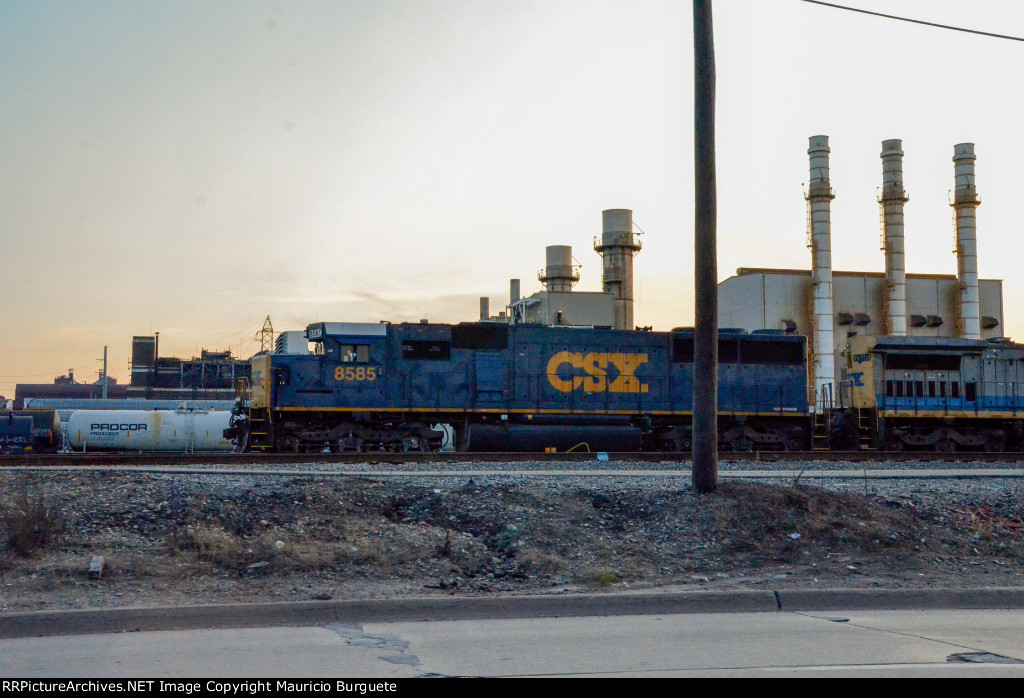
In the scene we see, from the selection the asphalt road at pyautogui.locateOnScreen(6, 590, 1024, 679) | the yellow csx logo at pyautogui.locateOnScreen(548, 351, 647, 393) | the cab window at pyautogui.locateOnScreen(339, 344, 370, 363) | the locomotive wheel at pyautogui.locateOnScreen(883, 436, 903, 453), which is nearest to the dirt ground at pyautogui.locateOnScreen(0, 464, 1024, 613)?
the asphalt road at pyautogui.locateOnScreen(6, 590, 1024, 679)

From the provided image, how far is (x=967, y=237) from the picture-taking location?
52.6m

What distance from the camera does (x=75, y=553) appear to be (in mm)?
8734

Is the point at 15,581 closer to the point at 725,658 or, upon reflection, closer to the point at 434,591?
the point at 434,591

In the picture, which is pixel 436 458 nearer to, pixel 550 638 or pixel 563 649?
pixel 550 638

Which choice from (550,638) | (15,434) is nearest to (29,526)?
(550,638)

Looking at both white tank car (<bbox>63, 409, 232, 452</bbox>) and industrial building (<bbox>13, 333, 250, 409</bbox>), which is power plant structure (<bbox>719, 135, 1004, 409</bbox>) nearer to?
white tank car (<bbox>63, 409, 232, 452</bbox>)

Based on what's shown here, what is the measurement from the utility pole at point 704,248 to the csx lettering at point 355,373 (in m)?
13.4

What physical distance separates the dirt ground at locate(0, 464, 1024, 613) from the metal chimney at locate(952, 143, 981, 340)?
46.0m

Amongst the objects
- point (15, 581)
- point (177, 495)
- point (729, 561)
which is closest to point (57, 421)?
point (177, 495)

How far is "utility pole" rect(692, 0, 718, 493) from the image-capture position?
11.3 m

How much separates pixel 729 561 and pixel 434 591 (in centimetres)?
331

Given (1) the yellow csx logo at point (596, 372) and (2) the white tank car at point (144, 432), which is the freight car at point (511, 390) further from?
(2) the white tank car at point (144, 432)

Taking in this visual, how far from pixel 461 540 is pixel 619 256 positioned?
1836 inches

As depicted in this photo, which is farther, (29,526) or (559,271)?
(559,271)
